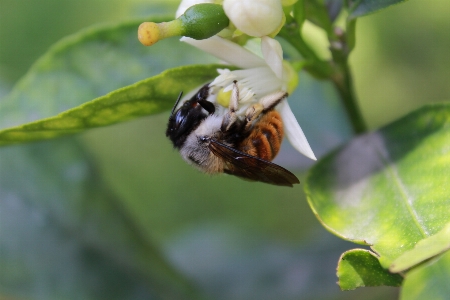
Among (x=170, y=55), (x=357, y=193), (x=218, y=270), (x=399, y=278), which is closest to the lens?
(x=399, y=278)

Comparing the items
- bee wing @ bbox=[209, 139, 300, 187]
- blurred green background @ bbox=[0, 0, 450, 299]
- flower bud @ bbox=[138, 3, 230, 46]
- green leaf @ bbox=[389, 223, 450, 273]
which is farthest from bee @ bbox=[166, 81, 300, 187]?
blurred green background @ bbox=[0, 0, 450, 299]

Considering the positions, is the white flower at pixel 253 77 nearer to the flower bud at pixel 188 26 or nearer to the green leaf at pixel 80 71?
the flower bud at pixel 188 26

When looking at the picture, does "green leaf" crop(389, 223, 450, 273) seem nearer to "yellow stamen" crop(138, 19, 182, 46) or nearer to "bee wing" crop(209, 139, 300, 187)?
"bee wing" crop(209, 139, 300, 187)

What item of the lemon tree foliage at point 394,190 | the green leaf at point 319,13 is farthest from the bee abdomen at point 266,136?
the green leaf at point 319,13

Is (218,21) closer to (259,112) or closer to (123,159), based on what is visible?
(259,112)

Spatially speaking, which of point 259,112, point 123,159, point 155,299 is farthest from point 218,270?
point 259,112

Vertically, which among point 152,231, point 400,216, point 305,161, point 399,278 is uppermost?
point 152,231

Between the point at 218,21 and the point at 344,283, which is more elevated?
the point at 218,21
